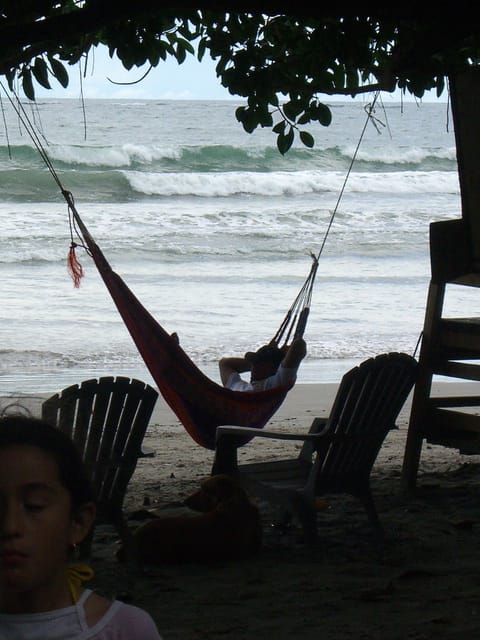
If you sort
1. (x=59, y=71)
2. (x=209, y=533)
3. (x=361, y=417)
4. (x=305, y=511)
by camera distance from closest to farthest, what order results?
(x=209, y=533)
(x=305, y=511)
(x=361, y=417)
(x=59, y=71)

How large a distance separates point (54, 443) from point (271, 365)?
4.31 m

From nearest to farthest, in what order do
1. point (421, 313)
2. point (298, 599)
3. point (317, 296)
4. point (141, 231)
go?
1. point (298, 599)
2. point (421, 313)
3. point (317, 296)
4. point (141, 231)

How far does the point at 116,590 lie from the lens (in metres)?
3.26

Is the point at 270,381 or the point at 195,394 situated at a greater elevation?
the point at 195,394

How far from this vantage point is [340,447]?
3725 mm

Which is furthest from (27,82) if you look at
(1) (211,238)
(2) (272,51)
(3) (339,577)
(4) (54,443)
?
(1) (211,238)

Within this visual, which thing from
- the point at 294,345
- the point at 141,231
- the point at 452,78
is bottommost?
the point at 141,231

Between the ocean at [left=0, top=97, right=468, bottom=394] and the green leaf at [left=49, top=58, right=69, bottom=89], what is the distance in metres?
0.32

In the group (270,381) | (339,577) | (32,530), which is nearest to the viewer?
(32,530)

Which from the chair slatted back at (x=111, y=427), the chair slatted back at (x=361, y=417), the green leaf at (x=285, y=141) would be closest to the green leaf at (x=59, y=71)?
the green leaf at (x=285, y=141)

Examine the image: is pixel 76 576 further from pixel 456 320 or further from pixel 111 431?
pixel 456 320

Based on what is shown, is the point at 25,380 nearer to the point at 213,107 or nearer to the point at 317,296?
the point at 317,296

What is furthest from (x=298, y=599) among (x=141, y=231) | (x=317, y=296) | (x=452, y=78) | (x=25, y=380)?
(x=141, y=231)

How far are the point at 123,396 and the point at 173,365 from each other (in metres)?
1.12
